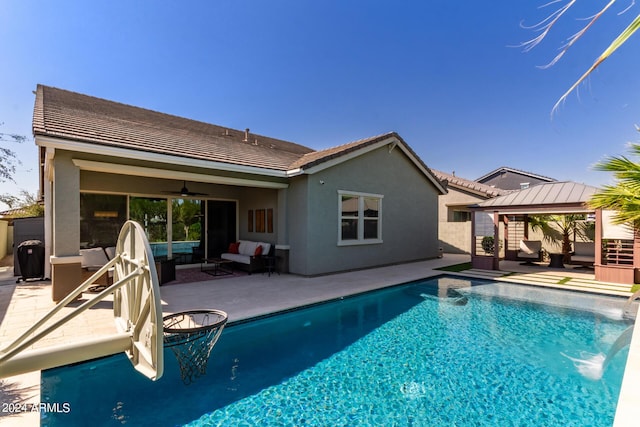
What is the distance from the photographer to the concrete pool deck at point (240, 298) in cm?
347

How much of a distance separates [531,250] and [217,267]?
15.9 meters

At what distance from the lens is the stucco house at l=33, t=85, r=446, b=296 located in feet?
24.9

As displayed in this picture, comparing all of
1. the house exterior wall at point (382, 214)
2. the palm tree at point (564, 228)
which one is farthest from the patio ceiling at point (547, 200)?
the palm tree at point (564, 228)

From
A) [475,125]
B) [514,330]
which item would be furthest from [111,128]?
[475,125]

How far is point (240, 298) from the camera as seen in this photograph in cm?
816

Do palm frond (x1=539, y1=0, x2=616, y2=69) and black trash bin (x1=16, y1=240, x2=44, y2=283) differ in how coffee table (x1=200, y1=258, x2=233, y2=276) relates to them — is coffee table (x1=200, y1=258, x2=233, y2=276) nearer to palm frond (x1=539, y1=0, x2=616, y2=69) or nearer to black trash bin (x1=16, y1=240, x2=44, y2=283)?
black trash bin (x1=16, y1=240, x2=44, y2=283)

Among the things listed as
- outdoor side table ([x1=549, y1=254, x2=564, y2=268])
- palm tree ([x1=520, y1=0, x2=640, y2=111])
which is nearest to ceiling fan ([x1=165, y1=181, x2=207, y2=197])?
palm tree ([x1=520, y1=0, x2=640, y2=111])

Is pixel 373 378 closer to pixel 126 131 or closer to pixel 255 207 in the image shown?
pixel 126 131

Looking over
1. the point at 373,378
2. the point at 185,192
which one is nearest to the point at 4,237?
the point at 185,192

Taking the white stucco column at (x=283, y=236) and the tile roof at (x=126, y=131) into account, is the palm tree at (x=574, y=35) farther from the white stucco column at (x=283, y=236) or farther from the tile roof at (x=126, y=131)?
the white stucco column at (x=283, y=236)

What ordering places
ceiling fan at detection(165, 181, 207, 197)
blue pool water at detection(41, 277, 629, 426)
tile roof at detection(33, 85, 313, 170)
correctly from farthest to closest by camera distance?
ceiling fan at detection(165, 181, 207, 197), tile roof at detection(33, 85, 313, 170), blue pool water at detection(41, 277, 629, 426)

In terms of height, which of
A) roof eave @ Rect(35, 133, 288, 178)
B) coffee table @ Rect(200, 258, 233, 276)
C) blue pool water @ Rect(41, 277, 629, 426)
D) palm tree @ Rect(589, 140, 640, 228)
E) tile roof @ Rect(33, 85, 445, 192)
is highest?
tile roof @ Rect(33, 85, 445, 192)

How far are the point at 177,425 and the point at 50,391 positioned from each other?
2.02m

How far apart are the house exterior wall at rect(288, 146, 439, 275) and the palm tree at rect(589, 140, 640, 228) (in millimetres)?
Answer: 7942
